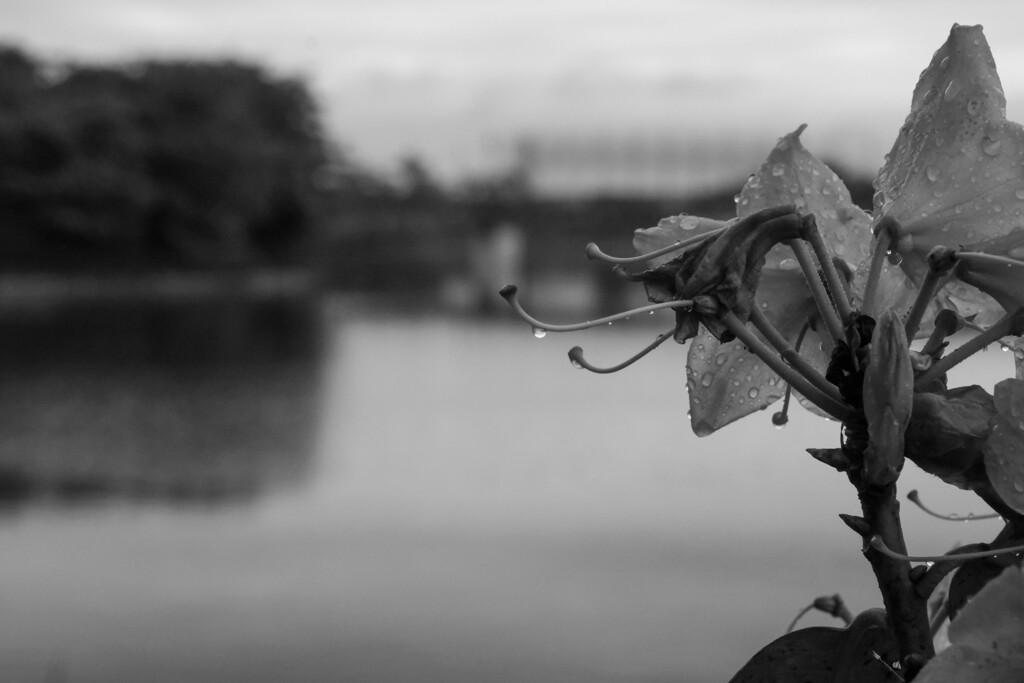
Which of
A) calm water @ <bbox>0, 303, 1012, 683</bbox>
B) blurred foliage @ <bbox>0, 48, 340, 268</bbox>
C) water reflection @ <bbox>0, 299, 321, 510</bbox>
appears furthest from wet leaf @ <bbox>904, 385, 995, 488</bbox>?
blurred foliage @ <bbox>0, 48, 340, 268</bbox>

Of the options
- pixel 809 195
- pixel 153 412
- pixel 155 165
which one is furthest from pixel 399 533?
pixel 155 165

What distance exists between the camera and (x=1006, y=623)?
0.72 feet

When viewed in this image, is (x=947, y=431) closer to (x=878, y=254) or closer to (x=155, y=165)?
(x=878, y=254)

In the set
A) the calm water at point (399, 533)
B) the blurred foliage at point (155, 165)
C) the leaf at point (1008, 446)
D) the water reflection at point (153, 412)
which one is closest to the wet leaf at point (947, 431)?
the leaf at point (1008, 446)

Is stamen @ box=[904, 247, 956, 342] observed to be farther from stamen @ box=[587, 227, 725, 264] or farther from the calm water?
the calm water

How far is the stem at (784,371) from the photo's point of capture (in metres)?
0.25

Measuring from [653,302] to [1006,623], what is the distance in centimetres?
9

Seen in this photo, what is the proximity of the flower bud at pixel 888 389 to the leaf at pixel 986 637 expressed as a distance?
32 millimetres

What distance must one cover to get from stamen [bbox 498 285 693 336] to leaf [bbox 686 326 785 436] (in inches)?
1.9

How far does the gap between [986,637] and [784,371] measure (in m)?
0.06

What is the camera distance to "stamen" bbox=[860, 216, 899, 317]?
0.28 meters

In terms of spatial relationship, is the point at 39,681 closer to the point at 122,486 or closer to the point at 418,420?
the point at 122,486

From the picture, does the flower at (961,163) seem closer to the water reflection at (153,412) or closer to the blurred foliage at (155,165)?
the water reflection at (153,412)

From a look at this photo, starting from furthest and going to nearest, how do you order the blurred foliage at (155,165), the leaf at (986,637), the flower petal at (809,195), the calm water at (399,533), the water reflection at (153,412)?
the blurred foliage at (155,165) < the water reflection at (153,412) < the calm water at (399,533) < the flower petal at (809,195) < the leaf at (986,637)
